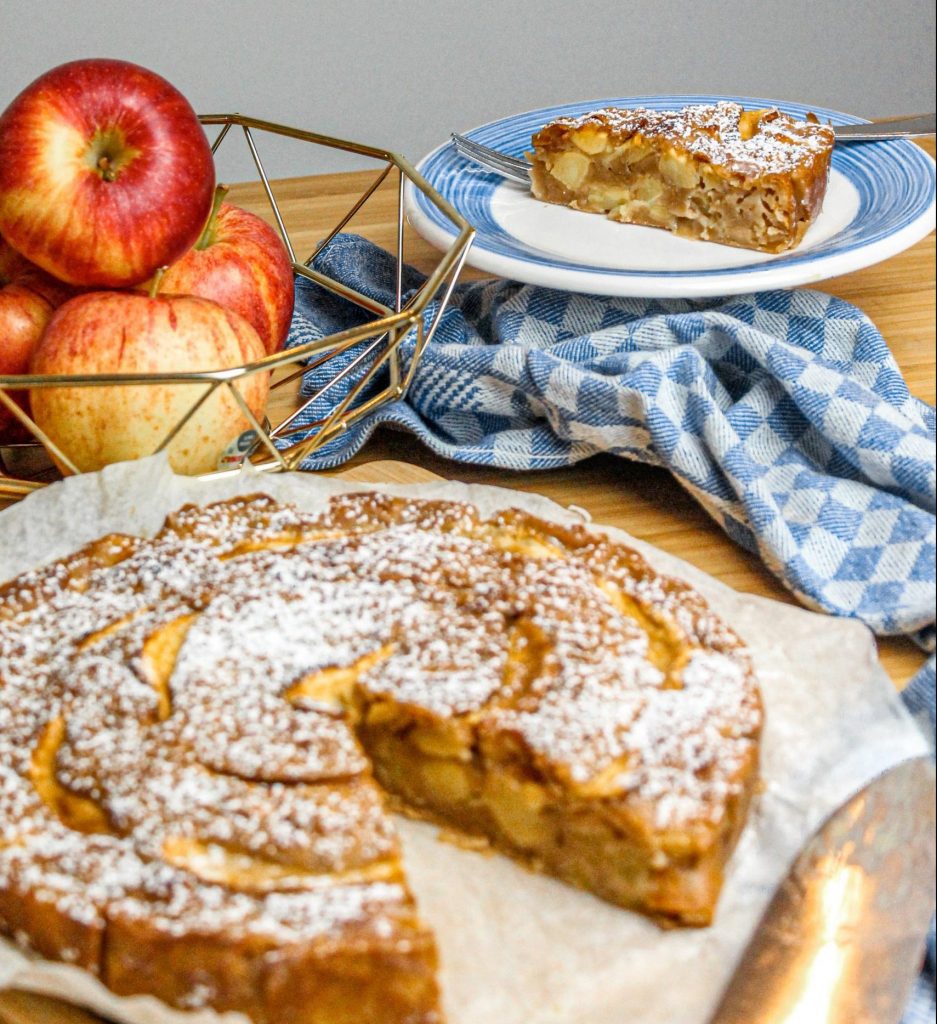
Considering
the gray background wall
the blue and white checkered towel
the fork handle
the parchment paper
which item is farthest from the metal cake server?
the gray background wall

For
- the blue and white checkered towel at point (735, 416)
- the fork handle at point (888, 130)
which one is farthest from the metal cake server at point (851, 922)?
the fork handle at point (888, 130)

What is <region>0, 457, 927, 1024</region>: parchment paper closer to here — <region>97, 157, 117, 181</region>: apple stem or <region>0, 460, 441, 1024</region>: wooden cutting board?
<region>0, 460, 441, 1024</region>: wooden cutting board

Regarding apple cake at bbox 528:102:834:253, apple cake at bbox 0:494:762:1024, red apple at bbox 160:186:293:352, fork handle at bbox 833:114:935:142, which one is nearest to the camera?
apple cake at bbox 0:494:762:1024

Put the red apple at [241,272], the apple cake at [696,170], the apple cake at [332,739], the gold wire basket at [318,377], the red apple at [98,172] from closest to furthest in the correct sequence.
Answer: the apple cake at [332,739], the gold wire basket at [318,377], the red apple at [98,172], the red apple at [241,272], the apple cake at [696,170]

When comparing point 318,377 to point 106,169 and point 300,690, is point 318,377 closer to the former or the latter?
point 106,169

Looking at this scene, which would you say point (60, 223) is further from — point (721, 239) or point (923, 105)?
point (923, 105)

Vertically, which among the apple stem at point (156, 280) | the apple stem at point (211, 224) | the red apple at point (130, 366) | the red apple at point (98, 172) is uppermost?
the red apple at point (98, 172)

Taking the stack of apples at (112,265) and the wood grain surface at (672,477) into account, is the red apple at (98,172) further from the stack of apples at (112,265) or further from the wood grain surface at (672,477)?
the wood grain surface at (672,477)
